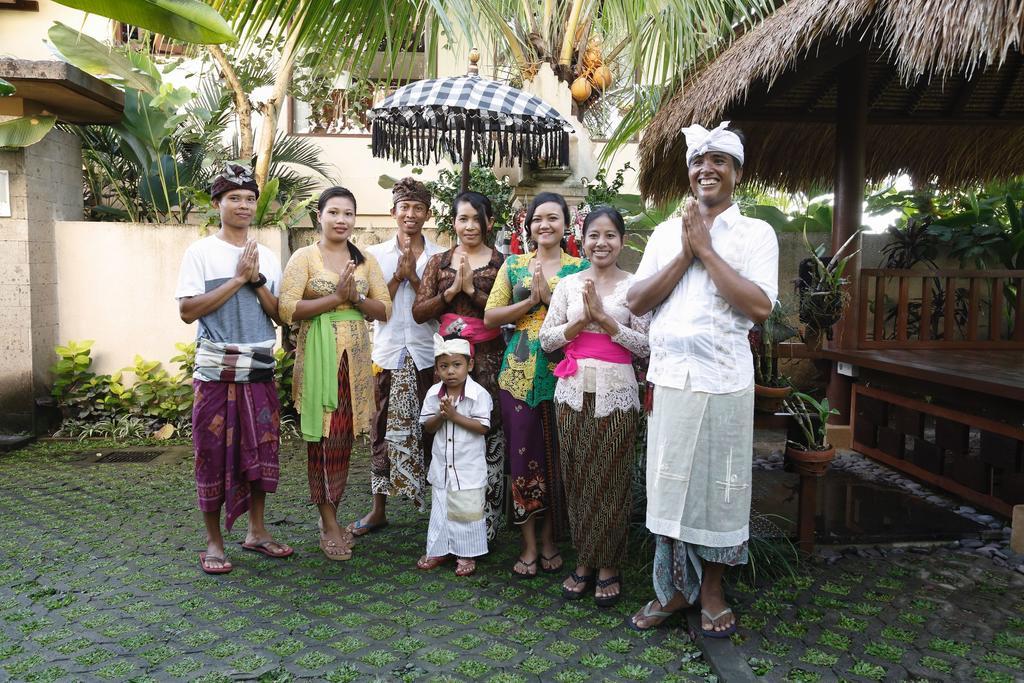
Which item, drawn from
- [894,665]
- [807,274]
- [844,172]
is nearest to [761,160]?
[844,172]

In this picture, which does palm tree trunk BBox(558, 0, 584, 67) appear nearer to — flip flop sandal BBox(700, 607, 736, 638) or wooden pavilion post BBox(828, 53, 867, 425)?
wooden pavilion post BBox(828, 53, 867, 425)

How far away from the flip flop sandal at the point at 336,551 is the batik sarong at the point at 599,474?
4.22 ft

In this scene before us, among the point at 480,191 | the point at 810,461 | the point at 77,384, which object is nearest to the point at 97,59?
the point at 77,384

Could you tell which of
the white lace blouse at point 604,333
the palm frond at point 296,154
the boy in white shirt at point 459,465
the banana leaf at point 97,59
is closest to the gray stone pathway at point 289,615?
the boy in white shirt at point 459,465

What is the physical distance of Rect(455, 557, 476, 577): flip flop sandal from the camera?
147 inches

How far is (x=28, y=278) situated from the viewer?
6453 mm

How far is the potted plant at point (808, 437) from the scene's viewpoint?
3.79 metres

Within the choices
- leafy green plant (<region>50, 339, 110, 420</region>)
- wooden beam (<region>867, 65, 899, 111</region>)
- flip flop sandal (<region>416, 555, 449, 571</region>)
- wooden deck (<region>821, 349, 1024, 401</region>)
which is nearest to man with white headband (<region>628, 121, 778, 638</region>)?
flip flop sandal (<region>416, 555, 449, 571</region>)

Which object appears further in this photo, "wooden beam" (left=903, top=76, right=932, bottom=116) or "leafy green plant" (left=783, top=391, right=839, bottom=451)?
"wooden beam" (left=903, top=76, right=932, bottom=116)

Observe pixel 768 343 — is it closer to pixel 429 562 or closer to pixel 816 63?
pixel 429 562

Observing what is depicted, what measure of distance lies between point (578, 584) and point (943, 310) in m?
4.73

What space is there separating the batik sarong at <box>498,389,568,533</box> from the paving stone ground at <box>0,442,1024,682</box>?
0.37 metres

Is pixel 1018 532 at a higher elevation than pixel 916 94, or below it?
below

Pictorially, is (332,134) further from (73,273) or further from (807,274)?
(807,274)
